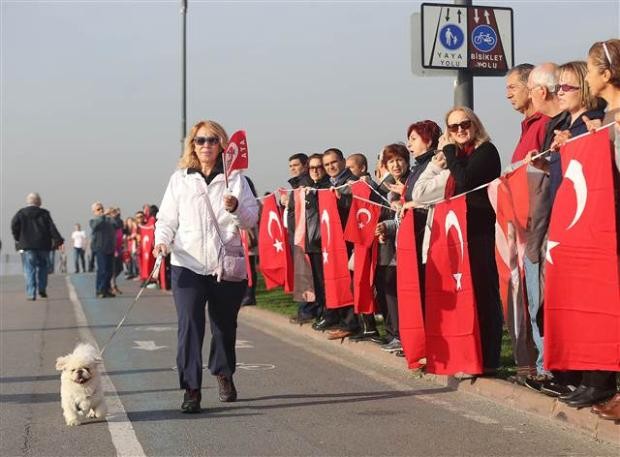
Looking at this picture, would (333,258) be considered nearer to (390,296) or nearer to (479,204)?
(390,296)

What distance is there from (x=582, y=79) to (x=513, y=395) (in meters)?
2.40

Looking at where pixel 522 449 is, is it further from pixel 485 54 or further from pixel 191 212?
pixel 485 54

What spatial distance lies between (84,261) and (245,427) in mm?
40693

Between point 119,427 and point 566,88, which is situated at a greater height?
point 566,88

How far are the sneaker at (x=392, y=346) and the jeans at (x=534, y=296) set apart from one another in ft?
10.1

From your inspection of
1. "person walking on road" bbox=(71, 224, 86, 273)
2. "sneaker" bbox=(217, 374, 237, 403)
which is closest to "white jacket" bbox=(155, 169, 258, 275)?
"sneaker" bbox=(217, 374, 237, 403)

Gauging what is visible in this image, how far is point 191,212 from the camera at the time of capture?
8.55 m

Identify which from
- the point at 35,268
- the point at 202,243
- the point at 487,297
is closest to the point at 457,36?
the point at 487,297

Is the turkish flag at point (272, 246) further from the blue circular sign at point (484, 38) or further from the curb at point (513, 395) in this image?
the blue circular sign at point (484, 38)

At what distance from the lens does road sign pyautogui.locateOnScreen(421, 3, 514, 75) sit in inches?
521

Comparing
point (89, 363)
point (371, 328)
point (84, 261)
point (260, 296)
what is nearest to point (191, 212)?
point (89, 363)

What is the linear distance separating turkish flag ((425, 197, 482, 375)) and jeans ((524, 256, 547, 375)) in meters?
0.67

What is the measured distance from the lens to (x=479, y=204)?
9008 mm

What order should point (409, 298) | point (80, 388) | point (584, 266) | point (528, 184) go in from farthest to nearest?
point (409, 298) < point (528, 184) < point (80, 388) < point (584, 266)
